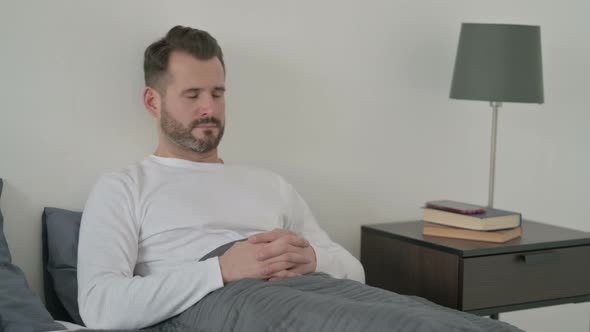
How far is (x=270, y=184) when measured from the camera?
2.27 metres

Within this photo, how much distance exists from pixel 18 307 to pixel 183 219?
46 centimetres

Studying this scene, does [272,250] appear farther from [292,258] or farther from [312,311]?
[312,311]

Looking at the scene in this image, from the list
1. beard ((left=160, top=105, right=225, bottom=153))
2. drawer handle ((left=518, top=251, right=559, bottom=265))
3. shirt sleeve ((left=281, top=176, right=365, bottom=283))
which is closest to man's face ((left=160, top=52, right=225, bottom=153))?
beard ((left=160, top=105, right=225, bottom=153))

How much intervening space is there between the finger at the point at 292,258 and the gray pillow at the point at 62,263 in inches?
21.6

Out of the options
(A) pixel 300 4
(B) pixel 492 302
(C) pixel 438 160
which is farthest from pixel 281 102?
(B) pixel 492 302

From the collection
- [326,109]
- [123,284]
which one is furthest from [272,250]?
[326,109]

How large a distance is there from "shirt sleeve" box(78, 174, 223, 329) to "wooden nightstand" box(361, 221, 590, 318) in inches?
31.1

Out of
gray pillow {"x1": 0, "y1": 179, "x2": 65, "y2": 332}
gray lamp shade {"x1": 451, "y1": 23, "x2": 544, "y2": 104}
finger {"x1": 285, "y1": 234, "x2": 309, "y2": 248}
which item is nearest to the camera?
gray pillow {"x1": 0, "y1": 179, "x2": 65, "y2": 332}

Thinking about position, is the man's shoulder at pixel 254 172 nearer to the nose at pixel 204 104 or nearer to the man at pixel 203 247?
the man at pixel 203 247

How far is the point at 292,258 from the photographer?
74.8 inches

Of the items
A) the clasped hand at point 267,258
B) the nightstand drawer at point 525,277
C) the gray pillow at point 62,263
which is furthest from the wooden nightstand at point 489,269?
the gray pillow at point 62,263

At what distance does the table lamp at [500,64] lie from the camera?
99.3 inches

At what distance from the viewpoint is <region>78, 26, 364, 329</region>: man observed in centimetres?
179

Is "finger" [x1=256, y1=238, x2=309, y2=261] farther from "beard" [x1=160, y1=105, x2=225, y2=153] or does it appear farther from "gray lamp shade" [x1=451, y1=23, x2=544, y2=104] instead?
"gray lamp shade" [x1=451, y1=23, x2=544, y2=104]
